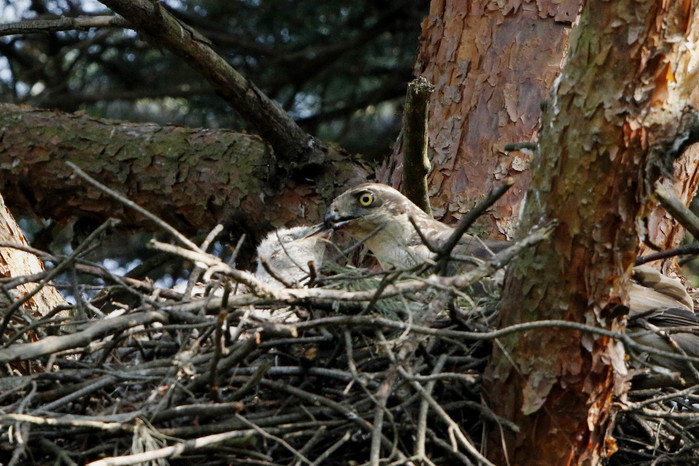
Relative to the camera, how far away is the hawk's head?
16.2 ft

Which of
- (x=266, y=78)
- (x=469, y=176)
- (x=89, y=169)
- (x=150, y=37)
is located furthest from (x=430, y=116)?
(x=266, y=78)

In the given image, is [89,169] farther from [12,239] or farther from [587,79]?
[587,79]

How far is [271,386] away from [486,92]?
8.57 feet

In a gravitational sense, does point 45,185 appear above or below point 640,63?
below

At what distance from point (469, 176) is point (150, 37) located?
176cm

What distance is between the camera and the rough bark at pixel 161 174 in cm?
598

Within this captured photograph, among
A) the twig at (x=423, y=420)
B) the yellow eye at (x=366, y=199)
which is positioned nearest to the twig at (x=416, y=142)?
the yellow eye at (x=366, y=199)

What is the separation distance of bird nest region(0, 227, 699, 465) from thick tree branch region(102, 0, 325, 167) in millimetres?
1424

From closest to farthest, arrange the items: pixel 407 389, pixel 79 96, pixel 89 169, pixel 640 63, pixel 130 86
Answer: pixel 640 63
pixel 407 389
pixel 89 169
pixel 79 96
pixel 130 86

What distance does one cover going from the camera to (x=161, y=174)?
6254mm

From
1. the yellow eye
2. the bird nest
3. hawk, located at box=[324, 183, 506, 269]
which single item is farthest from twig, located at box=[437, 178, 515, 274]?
the yellow eye

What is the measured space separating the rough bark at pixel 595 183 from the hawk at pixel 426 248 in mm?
501

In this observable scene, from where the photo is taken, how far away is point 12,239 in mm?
4551

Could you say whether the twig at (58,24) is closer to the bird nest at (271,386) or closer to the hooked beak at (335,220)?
the hooked beak at (335,220)
